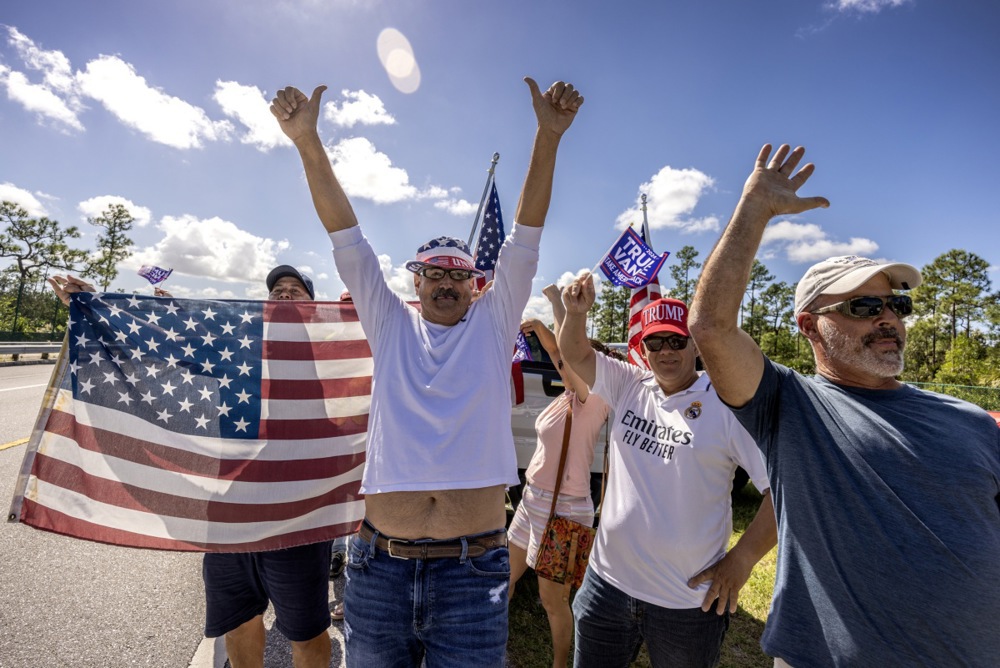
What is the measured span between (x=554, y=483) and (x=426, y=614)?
1.65 m

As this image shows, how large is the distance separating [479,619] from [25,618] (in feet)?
11.2

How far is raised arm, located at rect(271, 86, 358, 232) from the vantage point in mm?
2164

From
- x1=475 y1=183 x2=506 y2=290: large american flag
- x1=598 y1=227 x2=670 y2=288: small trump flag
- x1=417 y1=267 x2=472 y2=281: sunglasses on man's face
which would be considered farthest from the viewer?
x1=475 y1=183 x2=506 y2=290: large american flag

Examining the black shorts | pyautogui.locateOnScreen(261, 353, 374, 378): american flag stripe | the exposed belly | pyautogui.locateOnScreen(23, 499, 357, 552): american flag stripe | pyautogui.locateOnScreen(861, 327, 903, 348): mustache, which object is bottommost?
the black shorts

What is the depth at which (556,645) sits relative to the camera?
3.05 m

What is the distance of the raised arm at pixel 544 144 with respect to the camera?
219 centimetres

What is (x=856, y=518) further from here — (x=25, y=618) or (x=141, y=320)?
(x=25, y=618)

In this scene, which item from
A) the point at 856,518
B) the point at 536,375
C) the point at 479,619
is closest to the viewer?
the point at 856,518

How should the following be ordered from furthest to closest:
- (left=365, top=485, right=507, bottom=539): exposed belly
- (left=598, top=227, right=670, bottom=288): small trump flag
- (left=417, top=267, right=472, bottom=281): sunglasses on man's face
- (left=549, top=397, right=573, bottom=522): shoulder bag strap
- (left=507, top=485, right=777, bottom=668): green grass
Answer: (left=598, top=227, right=670, bottom=288): small trump flag
(left=507, top=485, right=777, bottom=668): green grass
(left=549, top=397, right=573, bottom=522): shoulder bag strap
(left=417, top=267, right=472, bottom=281): sunglasses on man's face
(left=365, top=485, right=507, bottom=539): exposed belly

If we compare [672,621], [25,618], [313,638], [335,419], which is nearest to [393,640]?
[313,638]

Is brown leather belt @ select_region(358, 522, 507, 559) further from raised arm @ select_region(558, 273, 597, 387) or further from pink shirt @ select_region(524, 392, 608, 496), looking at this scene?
pink shirt @ select_region(524, 392, 608, 496)

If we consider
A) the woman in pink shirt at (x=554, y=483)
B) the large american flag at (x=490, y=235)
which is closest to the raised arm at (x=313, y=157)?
the woman in pink shirt at (x=554, y=483)

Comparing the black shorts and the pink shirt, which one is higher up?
the pink shirt

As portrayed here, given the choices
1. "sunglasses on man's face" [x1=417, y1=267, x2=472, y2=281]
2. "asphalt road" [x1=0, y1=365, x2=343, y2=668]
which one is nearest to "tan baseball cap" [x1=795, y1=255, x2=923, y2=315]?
"sunglasses on man's face" [x1=417, y1=267, x2=472, y2=281]
